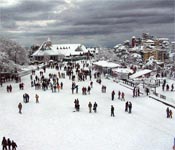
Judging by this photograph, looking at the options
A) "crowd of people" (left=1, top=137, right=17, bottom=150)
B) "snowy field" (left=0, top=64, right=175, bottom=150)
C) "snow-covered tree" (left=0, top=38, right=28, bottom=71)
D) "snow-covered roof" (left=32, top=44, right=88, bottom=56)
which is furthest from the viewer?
"snow-covered roof" (left=32, top=44, right=88, bottom=56)

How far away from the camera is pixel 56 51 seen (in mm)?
104000

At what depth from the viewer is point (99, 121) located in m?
24.6

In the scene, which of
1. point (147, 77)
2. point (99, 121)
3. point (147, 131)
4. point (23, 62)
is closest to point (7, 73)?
point (23, 62)

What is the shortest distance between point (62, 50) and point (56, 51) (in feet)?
9.03

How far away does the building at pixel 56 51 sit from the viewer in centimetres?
9938

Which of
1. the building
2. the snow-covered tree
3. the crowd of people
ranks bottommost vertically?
the building

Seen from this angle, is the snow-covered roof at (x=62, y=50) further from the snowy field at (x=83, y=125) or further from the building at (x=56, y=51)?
the snowy field at (x=83, y=125)

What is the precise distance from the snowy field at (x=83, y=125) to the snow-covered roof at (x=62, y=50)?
6780 centimetres

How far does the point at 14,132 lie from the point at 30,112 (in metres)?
4.80

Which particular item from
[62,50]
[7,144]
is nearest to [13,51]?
[7,144]

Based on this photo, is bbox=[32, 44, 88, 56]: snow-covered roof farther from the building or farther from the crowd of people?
the crowd of people

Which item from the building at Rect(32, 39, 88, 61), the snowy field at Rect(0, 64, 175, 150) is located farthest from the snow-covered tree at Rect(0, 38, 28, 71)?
the building at Rect(32, 39, 88, 61)

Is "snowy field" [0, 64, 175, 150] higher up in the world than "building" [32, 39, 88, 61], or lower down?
higher up

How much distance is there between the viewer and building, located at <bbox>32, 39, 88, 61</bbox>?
99375 millimetres
